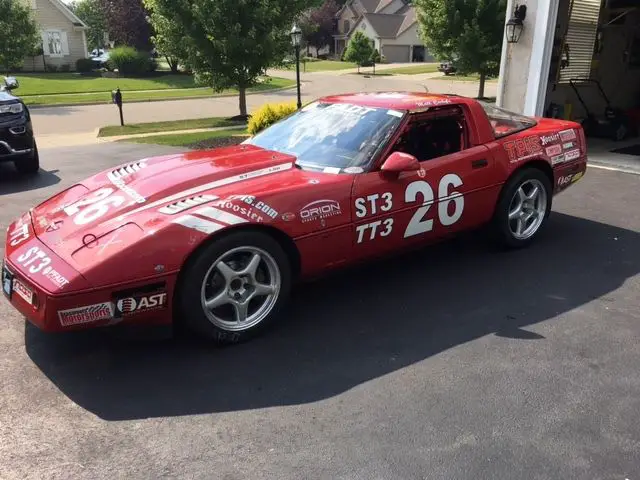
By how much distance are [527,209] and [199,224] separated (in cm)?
319

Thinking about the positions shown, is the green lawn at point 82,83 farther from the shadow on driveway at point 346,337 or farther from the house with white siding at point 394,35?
the house with white siding at point 394,35

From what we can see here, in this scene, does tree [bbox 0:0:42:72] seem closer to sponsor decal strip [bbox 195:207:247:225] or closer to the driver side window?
the driver side window

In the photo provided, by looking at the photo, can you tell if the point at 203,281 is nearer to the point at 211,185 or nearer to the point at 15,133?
the point at 211,185

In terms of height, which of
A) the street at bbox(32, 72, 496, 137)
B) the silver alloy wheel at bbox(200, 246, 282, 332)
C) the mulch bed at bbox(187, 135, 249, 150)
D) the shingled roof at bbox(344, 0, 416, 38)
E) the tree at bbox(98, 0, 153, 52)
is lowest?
the street at bbox(32, 72, 496, 137)

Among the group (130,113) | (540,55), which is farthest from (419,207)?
(130,113)

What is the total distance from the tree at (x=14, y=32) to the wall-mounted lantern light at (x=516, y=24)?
87.5 ft

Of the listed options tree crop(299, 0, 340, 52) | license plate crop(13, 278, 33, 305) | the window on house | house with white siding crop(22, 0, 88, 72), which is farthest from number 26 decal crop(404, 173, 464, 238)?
tree crop(299, 0, 340, 52)

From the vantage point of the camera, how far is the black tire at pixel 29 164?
8783 mm

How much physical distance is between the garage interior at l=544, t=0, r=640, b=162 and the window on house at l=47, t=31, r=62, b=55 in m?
40.2

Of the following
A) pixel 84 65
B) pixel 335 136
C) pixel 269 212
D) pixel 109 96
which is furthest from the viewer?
pixel 84 65

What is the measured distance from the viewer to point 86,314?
9.67 feet

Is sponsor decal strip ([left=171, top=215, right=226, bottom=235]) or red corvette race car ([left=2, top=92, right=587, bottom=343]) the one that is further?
sponsor decal strip ([left=171, top=215, right=226, bottom=235])

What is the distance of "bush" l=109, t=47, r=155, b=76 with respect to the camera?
38062 millimetres

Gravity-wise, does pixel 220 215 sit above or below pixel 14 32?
below
